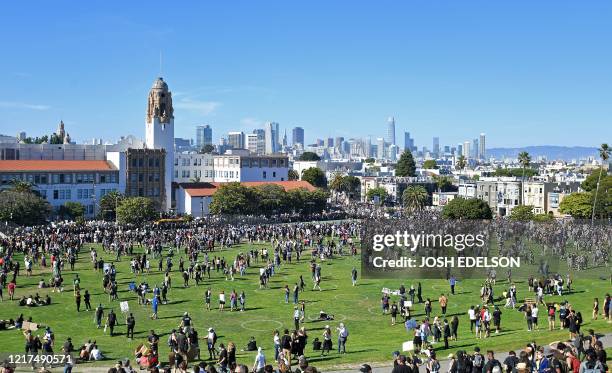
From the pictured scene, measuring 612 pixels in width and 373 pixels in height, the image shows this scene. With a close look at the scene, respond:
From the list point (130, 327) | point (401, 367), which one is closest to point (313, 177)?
point (130, 327)

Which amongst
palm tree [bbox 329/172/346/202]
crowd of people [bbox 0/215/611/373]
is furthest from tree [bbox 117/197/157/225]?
palm tree [bbox 329/172/346/202]

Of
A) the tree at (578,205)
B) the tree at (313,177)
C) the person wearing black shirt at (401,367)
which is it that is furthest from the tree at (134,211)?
the person wearing black shirt at (401,367)

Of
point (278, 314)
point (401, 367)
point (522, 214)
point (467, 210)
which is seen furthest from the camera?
point (522, 214)

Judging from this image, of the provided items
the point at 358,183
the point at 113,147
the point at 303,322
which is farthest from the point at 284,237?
the point at 358,183

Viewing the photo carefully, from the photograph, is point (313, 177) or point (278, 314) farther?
point (313, 177)

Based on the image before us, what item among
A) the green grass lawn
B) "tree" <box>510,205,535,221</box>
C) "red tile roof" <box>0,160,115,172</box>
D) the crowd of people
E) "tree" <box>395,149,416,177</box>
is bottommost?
the green grass lawn

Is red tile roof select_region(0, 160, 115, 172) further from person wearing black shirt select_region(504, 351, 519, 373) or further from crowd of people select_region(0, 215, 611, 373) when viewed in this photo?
person wearing black shirt select_region(504, 351, 519, 373)

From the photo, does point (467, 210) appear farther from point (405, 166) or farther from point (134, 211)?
point (405, 166)

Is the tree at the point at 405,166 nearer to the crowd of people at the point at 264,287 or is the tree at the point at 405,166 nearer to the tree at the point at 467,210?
the tree at the point at 467,210
